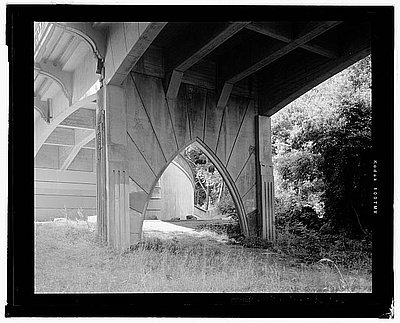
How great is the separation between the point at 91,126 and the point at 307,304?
194 centimetres

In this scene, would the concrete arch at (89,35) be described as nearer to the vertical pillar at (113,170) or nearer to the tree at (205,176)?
the vertical pillar at (113,170)

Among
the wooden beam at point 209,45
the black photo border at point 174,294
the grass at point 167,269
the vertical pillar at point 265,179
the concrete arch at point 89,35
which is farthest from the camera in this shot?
the vertical pillar at point 265,179

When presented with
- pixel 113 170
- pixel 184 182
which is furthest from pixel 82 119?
pixel 184 182

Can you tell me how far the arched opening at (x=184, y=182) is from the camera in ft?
13.4

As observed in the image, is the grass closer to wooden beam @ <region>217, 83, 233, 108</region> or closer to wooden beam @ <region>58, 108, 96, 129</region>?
wooden beam @ <region>58, 108, 96, 129</region>

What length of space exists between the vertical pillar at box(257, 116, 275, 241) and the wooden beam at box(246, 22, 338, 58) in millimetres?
569

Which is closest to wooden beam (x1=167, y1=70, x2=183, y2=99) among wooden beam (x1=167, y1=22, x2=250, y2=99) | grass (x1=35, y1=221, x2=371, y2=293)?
wooden beam (x1=167, y1=22, x2=250, y2=99)

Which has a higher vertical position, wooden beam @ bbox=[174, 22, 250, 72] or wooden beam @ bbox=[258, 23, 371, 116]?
wooden beam @ bbox=[174, 22, 250, 72]

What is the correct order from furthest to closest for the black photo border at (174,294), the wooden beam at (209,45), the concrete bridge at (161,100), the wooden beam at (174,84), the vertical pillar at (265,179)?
the wooden beam at (174,84)
the vertical pillar at (265,179)
the wooden beam at (209,45)
the concrete bridge at (161,100)
the black photo border at (174,294)

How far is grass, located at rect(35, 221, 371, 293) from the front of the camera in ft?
11.2

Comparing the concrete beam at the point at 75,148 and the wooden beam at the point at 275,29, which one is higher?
the wooden beam at the point at 275,29

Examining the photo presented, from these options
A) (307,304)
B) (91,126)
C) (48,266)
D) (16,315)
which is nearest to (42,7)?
(91,126)

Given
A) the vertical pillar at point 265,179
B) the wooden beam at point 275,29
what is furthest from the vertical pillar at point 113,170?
the wooden beam at point 275,29

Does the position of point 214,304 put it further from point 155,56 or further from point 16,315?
point 155,56
